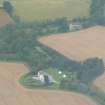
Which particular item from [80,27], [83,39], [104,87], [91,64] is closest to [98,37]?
[83,39]

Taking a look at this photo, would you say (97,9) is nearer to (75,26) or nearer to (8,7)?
(75,26)

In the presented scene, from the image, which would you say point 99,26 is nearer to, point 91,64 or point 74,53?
point 74,53

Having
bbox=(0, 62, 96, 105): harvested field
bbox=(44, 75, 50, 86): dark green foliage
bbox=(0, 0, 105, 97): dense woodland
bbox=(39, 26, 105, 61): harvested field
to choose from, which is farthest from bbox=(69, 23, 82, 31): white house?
bbox=(0, 62, 96, 105): harvested field

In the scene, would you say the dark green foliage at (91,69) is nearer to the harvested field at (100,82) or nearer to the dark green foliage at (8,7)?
the harvested field at (100,82)

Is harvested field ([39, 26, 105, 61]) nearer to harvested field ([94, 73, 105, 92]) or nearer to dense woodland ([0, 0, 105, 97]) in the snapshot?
dense woodland ([0, 0, 105, 97])

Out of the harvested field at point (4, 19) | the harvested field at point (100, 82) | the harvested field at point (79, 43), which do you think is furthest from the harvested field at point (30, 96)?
the harvested field at point (4, 19)

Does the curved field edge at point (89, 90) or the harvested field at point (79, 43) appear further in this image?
the harvested field at point (79, 43)

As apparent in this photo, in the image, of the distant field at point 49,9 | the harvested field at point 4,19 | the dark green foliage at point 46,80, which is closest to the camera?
the dark green foliage at point 46,80
